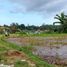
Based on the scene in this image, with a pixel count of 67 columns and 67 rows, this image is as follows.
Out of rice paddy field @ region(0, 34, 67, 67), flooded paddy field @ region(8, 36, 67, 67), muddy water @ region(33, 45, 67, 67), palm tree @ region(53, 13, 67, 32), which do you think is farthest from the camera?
palm tree @ region(53, 13, 67, 32)

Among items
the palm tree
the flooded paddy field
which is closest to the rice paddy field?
the flooded paddy field

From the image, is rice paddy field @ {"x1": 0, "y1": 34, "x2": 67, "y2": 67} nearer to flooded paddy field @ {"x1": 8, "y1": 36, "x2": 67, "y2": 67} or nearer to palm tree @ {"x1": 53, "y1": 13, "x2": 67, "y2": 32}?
flooded paddy field @ {"x1": 8, "y1": 36, "x2": 67, "y2": 67}

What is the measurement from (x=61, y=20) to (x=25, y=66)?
39.1 metres

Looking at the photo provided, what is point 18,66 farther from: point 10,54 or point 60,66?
point 10,54

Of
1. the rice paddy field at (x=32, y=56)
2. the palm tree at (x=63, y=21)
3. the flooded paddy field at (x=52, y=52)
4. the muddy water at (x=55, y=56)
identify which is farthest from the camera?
the palm tree at (x=63, y=21)

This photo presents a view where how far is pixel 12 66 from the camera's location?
9305 millimetres

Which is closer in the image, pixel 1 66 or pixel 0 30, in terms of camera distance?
pixel 1 66

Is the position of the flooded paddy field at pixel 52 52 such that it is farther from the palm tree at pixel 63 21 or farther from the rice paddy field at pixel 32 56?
the palm tree at pixel 63 21

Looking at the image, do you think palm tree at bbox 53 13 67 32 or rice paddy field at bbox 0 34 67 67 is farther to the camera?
palm tree at bbox 53 13 67 32

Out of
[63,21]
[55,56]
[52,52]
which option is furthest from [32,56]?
[63,21]

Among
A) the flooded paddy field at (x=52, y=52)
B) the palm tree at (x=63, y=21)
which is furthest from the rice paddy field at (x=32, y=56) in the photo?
the palm tree at (x=63, y=21)

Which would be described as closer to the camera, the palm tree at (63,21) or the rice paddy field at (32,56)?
the rice paddy field at (32,56)

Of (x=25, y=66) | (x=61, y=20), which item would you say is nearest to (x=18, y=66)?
(x=25, y=66)

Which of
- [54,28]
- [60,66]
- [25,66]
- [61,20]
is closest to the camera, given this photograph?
[25,66]
